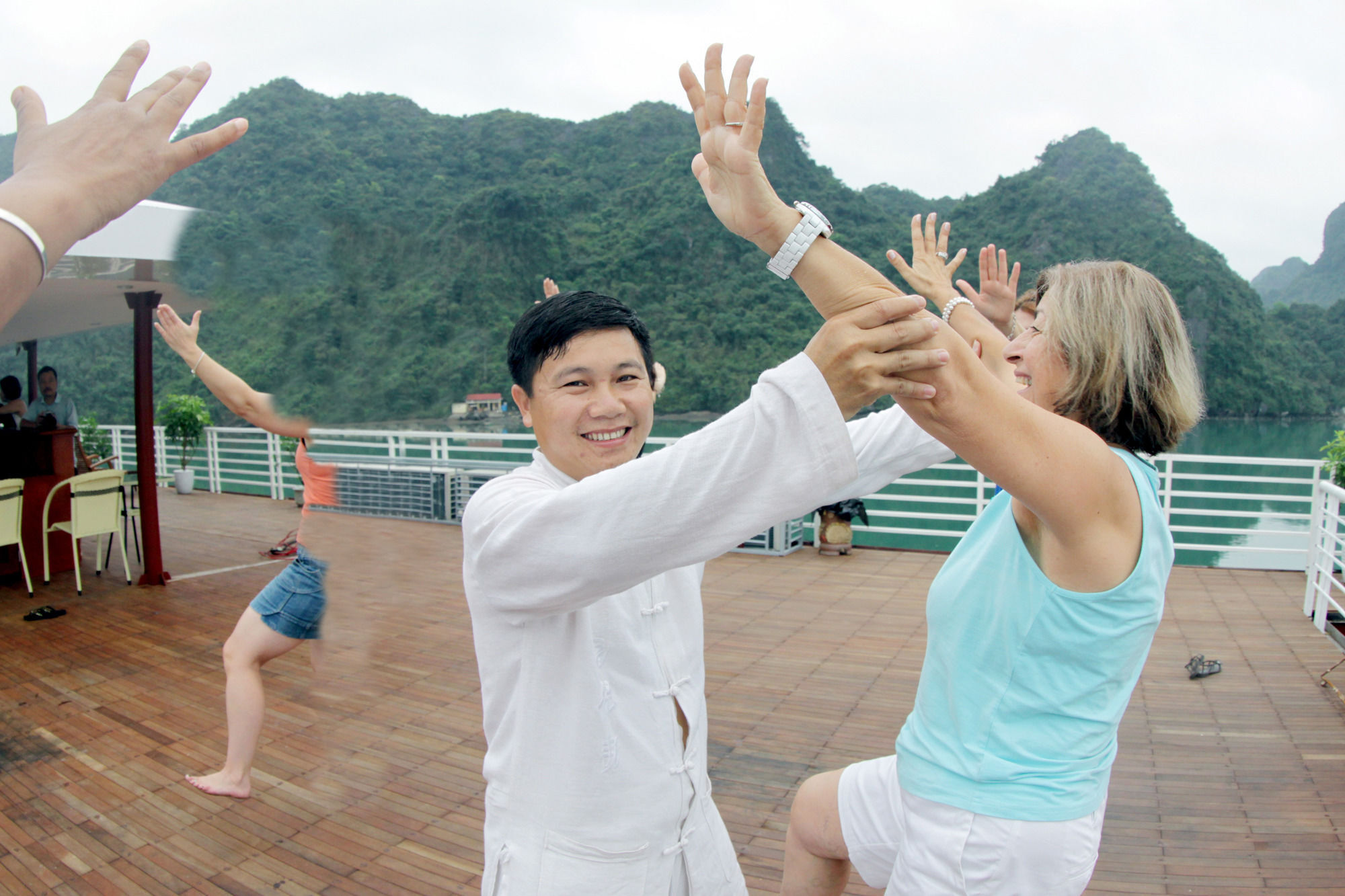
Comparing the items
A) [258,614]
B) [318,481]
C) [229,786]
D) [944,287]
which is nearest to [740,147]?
[944,287]

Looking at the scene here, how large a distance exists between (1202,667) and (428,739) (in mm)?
3376

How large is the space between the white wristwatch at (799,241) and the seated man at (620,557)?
22mm

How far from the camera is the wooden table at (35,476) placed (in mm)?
5430

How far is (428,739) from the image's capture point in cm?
297

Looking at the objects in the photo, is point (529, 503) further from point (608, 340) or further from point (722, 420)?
point (608, 340)

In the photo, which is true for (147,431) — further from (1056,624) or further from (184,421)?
(1056,624)

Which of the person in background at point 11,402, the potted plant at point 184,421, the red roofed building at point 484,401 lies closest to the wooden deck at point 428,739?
the person in background at point 11,402

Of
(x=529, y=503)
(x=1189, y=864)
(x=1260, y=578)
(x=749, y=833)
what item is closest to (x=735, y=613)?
(x=749, y=833)

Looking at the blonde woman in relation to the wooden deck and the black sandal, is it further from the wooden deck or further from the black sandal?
the black sandal

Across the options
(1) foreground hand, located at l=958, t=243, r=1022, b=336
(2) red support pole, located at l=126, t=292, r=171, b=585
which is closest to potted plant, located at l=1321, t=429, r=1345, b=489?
(1) foreground hand, located at l=958, t=243, r=1022, b=336

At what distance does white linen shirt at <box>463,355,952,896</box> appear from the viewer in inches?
22.5

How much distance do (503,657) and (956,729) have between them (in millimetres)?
596

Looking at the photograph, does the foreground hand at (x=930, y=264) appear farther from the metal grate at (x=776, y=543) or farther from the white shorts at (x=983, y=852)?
the metal grate at (x=776, y=543)

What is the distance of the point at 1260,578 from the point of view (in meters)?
5.20
